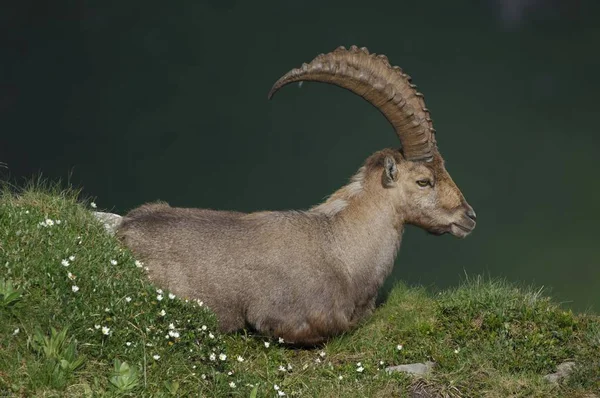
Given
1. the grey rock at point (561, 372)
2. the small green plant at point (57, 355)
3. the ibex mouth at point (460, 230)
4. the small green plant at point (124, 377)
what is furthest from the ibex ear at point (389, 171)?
the small green plant at point (57, 355)

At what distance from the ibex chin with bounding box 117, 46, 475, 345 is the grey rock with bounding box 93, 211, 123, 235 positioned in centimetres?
17

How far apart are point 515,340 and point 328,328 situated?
2.44 meters

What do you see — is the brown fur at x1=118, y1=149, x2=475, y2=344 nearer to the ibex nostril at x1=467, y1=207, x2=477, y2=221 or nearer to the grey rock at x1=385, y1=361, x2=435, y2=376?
the ibex nostril at x1=467, y1=207, x2=477, y2=221

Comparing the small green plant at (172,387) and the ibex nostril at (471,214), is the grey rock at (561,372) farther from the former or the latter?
the small green plant at (172,387)

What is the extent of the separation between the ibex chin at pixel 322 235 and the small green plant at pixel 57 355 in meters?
2.60

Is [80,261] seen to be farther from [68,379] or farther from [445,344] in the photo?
[445,344]

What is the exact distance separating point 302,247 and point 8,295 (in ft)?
12.9

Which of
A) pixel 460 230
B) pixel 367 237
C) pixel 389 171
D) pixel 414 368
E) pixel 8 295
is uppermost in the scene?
pixel 389 171

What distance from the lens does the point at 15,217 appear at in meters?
10.1

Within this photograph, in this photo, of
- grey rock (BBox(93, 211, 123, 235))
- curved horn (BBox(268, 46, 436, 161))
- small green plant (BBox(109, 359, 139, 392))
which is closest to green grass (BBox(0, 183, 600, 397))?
small green plant (BBox(109, 359, 139, 392))

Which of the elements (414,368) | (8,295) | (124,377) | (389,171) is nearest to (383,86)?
(389,171)

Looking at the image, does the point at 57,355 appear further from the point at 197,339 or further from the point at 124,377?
the point at 197,339

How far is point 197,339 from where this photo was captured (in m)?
9.44

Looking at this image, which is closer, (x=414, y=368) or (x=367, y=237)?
(x=414, y=368)
